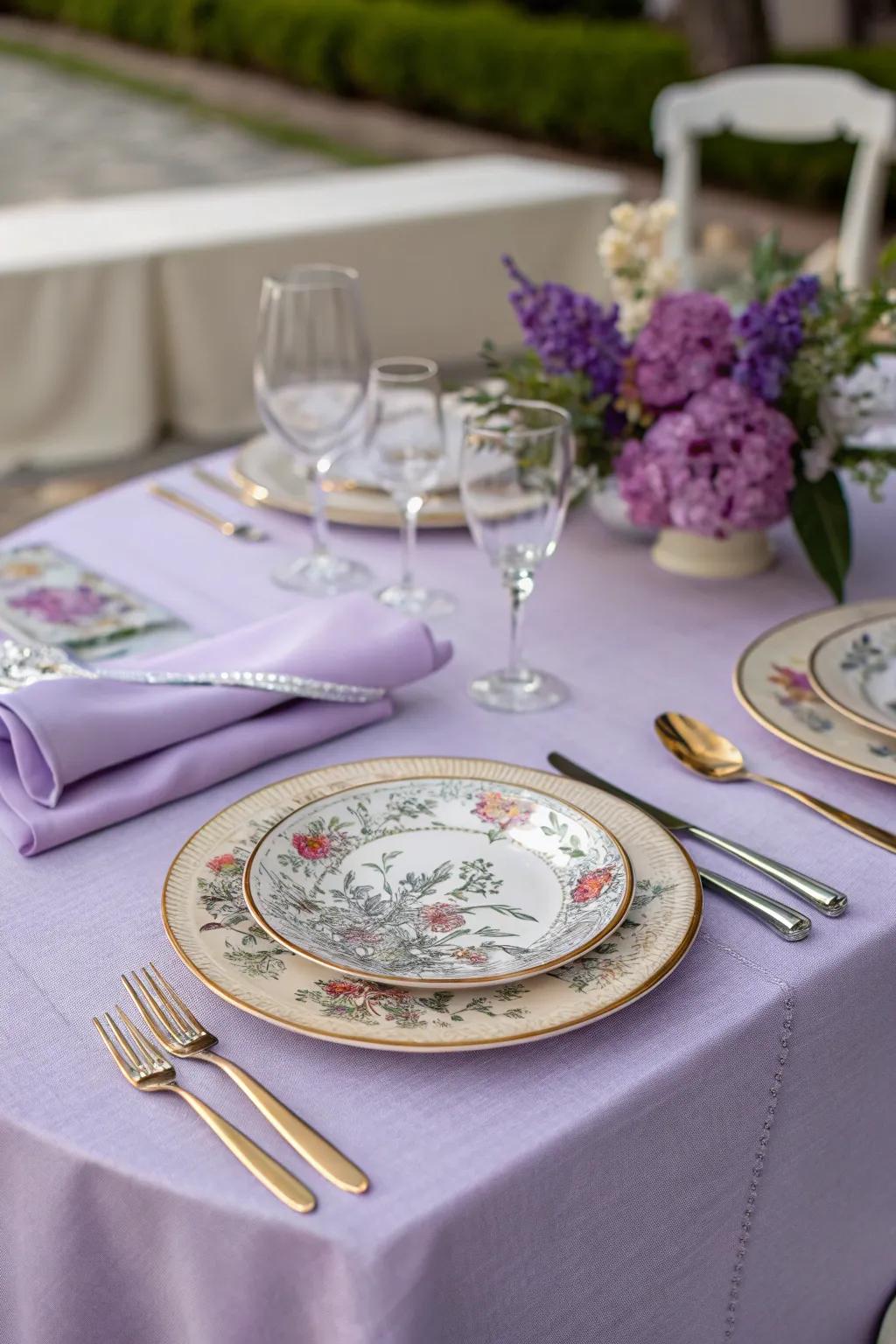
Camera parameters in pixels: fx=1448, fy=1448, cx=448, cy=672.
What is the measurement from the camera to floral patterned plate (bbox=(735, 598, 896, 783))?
998 mm

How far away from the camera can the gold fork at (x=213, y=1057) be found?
0.65 meters

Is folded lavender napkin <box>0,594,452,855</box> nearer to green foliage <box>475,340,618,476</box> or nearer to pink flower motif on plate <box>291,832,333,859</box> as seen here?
pink flower motif on plate <box>291,832,333,859</box>

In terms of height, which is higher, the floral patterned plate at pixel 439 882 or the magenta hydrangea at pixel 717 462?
the magenta hydrangea at pixel 717 462

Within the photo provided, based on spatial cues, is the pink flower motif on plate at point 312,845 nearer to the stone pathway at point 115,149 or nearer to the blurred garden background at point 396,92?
the blurred garden background at point 396,92

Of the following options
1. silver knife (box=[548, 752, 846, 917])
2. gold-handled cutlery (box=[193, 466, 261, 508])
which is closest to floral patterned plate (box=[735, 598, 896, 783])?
silver knife (box=[548, 752, 846, 917])

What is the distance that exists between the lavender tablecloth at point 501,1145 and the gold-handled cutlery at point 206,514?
44 centimetres

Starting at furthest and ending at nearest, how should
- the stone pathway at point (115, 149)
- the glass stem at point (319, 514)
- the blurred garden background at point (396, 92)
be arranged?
1. the stone pathway at point (115, 149)
2. the blurred garden background at point (396, 92)
3. the glass stem at point (319, 514)

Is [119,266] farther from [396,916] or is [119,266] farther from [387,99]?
[387,99]

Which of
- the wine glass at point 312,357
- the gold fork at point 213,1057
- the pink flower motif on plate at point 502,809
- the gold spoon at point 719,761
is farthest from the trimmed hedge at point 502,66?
the gold fork at point 213,1057

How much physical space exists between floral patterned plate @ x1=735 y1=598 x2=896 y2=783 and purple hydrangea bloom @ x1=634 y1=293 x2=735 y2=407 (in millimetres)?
221

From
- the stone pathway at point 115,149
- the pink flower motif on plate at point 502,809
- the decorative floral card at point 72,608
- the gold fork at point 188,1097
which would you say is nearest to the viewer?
the gold fork at point 188,1097

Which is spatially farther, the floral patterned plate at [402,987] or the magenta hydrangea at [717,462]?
the magenta hydrangea at [717,462]

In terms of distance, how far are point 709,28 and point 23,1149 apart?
26.6 ft

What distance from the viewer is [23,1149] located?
2.29 feet
